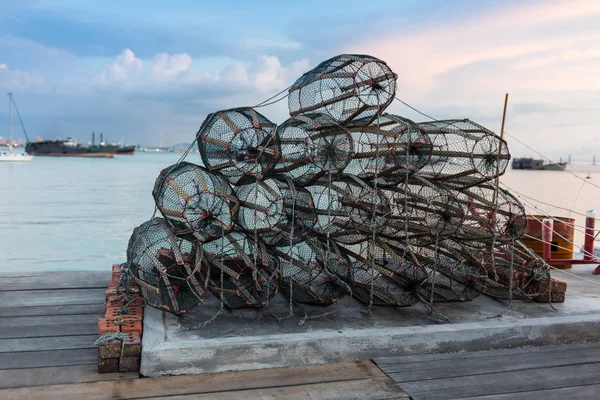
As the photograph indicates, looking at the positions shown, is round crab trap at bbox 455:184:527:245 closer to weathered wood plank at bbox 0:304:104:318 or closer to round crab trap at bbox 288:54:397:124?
round crab trap at bbox 288:54:397:124

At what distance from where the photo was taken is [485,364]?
412cm

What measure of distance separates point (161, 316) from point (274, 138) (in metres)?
1.67

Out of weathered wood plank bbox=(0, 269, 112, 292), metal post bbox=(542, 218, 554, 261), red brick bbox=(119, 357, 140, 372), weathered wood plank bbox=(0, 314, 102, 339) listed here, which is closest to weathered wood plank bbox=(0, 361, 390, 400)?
red brick bbox=(119, 357, 140, 372)

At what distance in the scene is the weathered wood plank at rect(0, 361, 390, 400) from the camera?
135 inches

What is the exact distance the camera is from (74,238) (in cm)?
1812

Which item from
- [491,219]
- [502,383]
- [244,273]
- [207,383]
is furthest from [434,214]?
[207,383]

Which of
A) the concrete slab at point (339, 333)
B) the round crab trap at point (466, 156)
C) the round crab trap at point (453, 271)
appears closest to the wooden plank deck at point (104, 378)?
the concrete slab at point (339, 333)

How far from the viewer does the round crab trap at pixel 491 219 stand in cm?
503

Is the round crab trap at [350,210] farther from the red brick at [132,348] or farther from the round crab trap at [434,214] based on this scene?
the red brick at [132,348]

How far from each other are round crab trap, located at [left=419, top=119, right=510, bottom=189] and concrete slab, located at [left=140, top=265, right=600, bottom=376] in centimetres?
119

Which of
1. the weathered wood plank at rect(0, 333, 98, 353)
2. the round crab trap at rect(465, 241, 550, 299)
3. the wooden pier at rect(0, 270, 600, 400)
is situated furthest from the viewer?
the round crab trap at rect(465, 241, 550, 299)

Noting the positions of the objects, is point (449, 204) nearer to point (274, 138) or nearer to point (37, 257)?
point (274, 138)

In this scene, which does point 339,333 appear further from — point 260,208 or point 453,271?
point 453,271

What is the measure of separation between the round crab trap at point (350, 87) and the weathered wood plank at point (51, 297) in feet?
9.06
